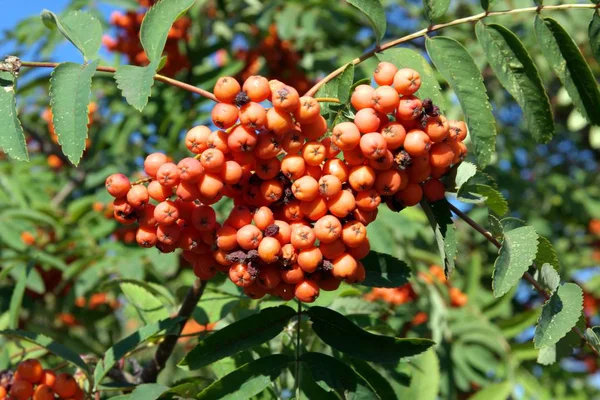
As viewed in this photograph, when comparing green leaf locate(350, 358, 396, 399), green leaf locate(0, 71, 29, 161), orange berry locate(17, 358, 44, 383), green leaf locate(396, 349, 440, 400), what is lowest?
green leaf locate(396, 349, 440, 400)

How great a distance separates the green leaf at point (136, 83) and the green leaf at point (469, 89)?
630mm

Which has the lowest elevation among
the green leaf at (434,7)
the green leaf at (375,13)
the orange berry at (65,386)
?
the orange berry at (65,386)

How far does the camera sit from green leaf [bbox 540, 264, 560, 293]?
1.36 m

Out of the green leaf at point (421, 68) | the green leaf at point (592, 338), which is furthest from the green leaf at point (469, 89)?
the green leaf at point (592, 338)

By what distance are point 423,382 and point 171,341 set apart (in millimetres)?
830

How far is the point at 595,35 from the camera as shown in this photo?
5.17 feet

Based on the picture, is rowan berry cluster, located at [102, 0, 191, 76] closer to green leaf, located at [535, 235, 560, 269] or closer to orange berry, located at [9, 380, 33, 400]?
orange berry, located at [9, 380, 33, 400]

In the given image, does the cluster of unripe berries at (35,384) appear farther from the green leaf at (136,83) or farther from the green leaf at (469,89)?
the green leaf at (469,89)

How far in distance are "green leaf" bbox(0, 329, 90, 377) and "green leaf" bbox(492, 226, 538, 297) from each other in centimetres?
100

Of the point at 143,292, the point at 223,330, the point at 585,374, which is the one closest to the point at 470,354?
the point at 585,374

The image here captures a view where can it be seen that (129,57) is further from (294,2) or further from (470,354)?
(470,354)

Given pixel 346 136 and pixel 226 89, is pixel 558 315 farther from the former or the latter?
pixel 226 89

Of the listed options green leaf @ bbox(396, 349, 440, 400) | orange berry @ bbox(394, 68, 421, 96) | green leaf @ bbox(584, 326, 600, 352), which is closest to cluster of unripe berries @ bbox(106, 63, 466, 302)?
orange berry @ bbox(394, 68, 421, 96)

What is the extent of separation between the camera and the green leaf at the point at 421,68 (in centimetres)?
145
